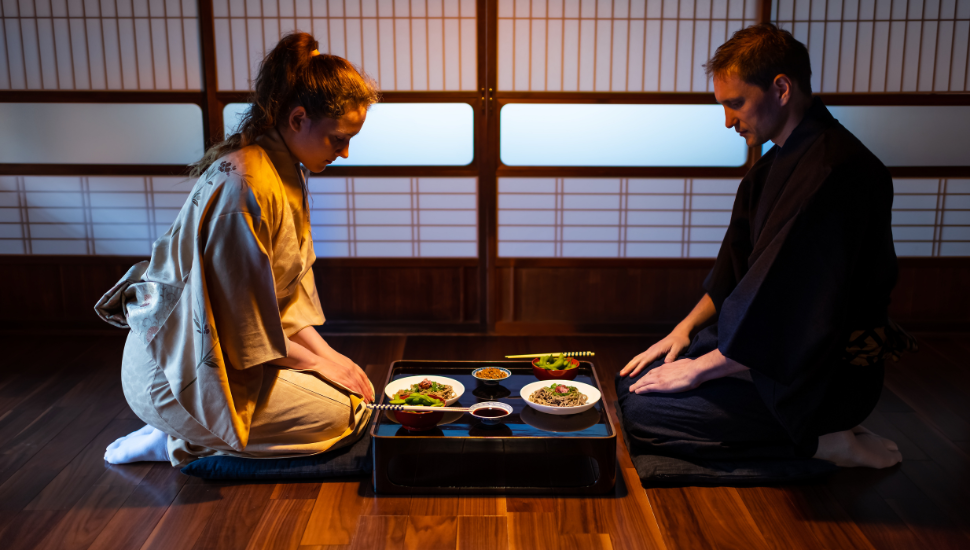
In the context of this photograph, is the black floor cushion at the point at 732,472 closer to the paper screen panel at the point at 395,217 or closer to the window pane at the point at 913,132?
the paper screen panel at the point at 395,217

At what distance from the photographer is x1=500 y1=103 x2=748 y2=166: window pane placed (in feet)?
13.8

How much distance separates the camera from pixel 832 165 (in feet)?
7.43

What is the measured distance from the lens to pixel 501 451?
242 cm

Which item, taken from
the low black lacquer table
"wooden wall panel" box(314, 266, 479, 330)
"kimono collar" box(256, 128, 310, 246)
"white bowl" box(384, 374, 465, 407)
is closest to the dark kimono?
the low black lacquer table

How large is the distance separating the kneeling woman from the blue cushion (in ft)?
0.14

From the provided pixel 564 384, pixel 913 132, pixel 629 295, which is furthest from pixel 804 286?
pixel 913 132

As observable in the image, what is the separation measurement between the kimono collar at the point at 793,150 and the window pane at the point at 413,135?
2.05 meters

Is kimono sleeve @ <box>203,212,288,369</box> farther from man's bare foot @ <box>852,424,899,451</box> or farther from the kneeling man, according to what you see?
man's bare foot @ <box>852,424,899,451</box>

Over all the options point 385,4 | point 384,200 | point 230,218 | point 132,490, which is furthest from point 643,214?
point 132,490

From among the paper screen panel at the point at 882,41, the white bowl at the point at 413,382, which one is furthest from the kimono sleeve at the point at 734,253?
the paper screen panel at the point at 882,41

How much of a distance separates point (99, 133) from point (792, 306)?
3781 millimetres

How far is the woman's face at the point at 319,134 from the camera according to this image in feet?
7.91

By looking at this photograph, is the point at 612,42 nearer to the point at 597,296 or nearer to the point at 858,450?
the point at 597,296

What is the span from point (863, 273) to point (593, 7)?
236cm
